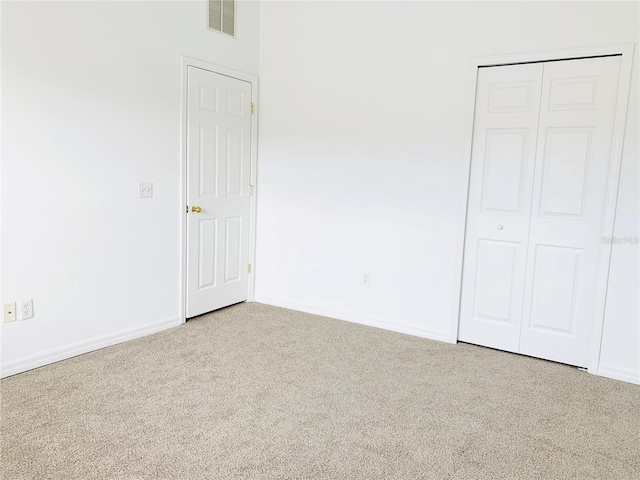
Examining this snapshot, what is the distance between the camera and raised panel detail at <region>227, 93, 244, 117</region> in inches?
157

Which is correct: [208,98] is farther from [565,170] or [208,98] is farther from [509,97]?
[565,170]

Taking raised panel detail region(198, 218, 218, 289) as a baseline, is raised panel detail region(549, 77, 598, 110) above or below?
above

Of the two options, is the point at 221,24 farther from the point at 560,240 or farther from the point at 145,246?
the point at 560,240

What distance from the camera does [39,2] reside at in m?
2.69

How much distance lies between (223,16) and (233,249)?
1.99 metres

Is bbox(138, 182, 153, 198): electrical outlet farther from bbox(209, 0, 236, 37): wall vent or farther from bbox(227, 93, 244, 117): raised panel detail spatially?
bbox(209, 0, 236, 37): wall vent

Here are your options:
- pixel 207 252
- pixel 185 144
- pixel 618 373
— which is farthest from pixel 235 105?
pixel 618 373

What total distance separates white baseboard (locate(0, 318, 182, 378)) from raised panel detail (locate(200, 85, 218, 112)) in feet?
5.72

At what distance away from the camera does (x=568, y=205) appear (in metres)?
3.10

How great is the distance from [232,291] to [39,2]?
2.58m

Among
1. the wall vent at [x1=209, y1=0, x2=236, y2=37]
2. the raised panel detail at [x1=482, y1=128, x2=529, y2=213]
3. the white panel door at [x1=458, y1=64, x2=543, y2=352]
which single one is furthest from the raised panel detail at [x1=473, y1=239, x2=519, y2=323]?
the wall vent at [x1=209, y1=0, x2=236, y2=37]

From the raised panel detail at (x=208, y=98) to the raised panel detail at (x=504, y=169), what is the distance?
2176 millimetres


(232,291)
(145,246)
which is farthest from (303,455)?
(232,291)

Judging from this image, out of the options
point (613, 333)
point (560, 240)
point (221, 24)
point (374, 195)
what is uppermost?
point (221, 24)
